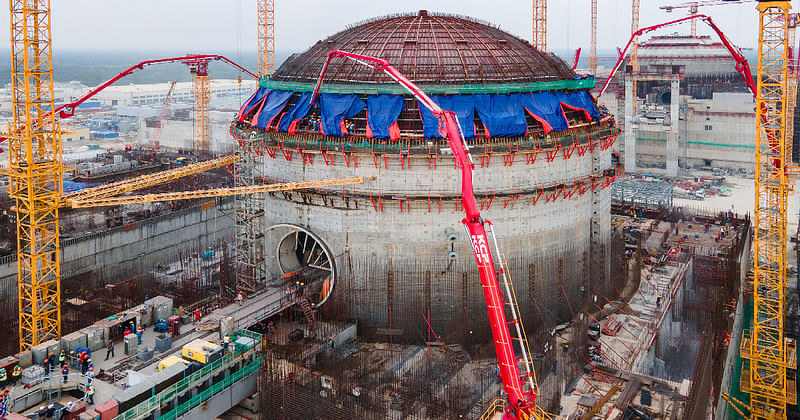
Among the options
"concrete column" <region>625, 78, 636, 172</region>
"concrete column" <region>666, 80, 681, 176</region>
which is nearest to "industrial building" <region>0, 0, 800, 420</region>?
"concrete column" <region>666, 80, 681, 176</region>

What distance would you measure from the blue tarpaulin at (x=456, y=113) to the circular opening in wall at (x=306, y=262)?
32.4 feet

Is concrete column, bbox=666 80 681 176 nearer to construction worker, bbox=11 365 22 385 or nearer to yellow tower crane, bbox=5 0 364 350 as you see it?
yellow tower crane, bbox=5 0 364 350

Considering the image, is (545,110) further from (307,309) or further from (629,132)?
(629,132)

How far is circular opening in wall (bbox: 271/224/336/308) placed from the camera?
4738cm

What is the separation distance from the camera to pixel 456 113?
45812mm

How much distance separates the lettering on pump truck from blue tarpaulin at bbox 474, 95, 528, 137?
16894mm

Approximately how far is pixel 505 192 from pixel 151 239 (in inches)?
1350

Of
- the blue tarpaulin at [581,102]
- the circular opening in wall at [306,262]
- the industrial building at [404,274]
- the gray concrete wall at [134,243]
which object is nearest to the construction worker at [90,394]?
the industrial building at [404,274]

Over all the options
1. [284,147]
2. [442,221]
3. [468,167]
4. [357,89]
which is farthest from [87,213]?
[468,167]

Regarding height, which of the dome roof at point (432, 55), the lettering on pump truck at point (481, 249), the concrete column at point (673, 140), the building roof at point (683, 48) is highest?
the building roof at point (683, 48)

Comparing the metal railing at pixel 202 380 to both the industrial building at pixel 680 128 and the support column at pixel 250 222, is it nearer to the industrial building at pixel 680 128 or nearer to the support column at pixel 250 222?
the support column at pixel 250 222

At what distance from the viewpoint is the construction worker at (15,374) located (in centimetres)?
3491

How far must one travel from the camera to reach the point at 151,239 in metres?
65.5

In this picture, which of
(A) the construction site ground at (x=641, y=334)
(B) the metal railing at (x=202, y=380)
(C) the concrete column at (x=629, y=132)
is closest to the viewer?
(B) the metal railing at (x=202, y=380)
